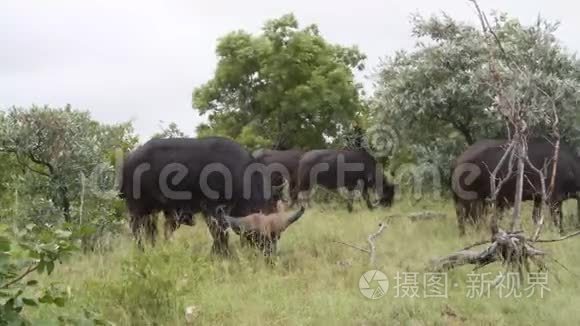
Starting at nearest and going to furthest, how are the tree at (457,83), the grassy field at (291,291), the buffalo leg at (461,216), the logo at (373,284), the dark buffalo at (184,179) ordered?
the grassy field at (291,291)
the logo at (373,284)
the dark buffalo at (184,179)
the buffalo leg at (461,216)
the tree at (457,83)

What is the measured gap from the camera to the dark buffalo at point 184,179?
34.8 feet

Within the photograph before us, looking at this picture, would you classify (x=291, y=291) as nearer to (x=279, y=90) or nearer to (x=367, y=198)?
(x=367, y=198)

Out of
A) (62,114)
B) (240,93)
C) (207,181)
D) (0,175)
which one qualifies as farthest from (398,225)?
(240,93)

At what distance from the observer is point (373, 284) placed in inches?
294

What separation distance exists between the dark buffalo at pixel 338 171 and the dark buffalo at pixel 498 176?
7.49m

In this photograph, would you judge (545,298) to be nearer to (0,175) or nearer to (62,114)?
(62,114)

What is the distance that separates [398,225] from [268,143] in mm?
16751

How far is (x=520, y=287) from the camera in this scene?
23.3ft

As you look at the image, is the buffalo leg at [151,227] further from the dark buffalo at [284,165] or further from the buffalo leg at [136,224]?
the dark buffalo at [284,165]

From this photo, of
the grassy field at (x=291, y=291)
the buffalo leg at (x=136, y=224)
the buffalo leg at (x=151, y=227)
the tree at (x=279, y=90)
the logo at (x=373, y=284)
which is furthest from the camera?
the tree at (x=279, y=90)

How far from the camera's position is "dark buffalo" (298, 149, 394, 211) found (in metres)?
19.3

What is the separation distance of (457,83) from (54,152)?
7.53m

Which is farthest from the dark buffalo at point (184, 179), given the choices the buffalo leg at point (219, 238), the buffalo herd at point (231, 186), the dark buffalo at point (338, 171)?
the dark buffalo at point (338, 171)

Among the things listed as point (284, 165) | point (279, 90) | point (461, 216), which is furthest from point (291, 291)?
point (279, 90)
